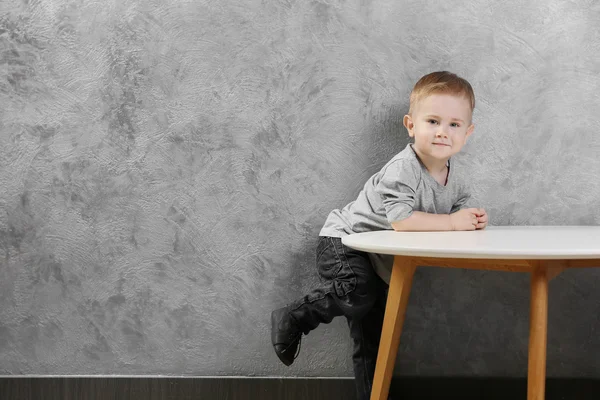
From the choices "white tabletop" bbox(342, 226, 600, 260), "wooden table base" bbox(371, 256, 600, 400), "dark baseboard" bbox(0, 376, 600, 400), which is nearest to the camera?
"white tabletop" bbox(342, 226, 600, 260)

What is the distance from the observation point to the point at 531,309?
1.17 meters

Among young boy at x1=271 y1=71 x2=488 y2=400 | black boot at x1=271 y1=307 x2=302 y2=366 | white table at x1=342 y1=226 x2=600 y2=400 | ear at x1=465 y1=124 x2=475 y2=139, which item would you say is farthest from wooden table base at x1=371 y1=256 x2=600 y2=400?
ear at x1=465 y1=124 x2=475 y2=139

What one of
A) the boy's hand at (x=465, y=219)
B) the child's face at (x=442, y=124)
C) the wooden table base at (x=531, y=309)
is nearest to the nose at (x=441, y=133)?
the child's face at (x=442, y=124)

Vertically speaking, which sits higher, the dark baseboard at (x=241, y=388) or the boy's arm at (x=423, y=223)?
the boy's arm at (x=423, y=223)

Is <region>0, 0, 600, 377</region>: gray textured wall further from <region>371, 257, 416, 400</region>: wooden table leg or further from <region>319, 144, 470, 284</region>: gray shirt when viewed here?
<region>371, 257, 416, 400</region>: wooden table leg

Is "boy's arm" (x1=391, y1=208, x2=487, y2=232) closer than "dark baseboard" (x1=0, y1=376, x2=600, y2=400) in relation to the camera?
Yes

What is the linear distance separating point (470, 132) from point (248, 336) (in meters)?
0.71

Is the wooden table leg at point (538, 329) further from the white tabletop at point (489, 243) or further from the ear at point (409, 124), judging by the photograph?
the ear at point (409, 124)

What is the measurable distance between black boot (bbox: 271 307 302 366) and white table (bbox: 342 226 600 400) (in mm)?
233

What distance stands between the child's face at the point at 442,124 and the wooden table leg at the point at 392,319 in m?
0.28

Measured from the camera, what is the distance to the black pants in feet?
4.80

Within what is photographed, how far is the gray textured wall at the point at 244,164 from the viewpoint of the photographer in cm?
161

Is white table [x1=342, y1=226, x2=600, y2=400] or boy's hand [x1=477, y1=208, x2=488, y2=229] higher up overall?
boy's hand [x1=477, y1=208, x2=488, y2=229]

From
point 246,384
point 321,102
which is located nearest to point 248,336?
point 246,384
